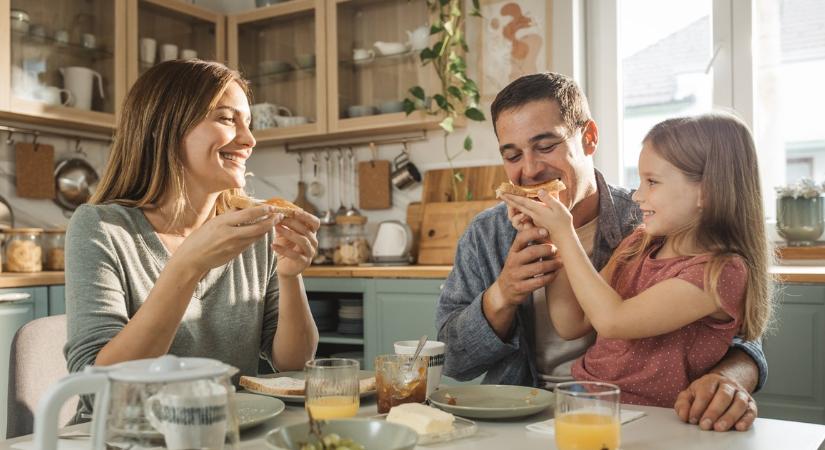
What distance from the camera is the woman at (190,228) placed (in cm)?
146

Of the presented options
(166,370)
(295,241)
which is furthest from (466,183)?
(166,370)

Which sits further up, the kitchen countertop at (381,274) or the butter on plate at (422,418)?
the kitchen countertop at (381,274)

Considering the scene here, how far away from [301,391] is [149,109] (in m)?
0.76

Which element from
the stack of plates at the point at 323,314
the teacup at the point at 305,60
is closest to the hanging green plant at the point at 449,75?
the teacup at the point at 305,60

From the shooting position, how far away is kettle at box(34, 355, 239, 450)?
2.37 ft

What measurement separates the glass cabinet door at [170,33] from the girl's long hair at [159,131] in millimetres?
2222

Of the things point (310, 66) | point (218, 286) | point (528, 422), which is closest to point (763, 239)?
point (528, 422)

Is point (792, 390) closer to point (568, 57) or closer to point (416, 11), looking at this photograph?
point (568, 57)

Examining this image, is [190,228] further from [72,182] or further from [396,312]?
[72,182]

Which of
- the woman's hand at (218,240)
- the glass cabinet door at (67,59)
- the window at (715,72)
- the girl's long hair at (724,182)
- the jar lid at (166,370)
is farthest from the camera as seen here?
the glass cabinet door at (67,59)

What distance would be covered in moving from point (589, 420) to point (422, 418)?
9.1 inches

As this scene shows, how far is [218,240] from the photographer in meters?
1.37

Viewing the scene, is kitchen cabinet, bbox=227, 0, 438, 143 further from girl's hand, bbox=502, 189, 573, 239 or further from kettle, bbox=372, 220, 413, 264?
girl's hand, bbox=502, 189, 573, 239

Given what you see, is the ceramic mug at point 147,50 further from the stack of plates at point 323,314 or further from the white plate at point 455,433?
the white plate at point 455,433
